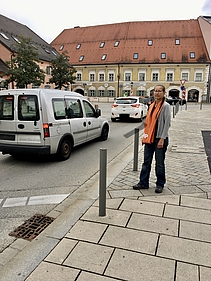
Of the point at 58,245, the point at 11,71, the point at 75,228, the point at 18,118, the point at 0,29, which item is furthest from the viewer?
the point at 0,29

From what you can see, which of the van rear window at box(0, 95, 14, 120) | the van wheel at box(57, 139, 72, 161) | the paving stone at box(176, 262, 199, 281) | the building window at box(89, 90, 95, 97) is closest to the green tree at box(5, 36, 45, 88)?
the van rear window at box(0, 95, 14, 120)

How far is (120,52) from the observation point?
5438cm

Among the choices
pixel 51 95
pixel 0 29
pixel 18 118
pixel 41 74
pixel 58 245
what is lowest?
pixel 58 245

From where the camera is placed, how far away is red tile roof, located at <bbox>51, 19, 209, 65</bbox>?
51719 mm

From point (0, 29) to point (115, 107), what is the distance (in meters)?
31.8

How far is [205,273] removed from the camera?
8.00ft

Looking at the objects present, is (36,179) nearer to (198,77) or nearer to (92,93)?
(198,77)

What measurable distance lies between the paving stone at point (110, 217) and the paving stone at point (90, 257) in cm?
55

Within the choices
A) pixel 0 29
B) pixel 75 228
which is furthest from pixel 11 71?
pixel 75 228

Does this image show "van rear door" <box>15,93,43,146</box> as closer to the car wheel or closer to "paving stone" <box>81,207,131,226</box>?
"paving stone" <box>81,207,131,226</box>

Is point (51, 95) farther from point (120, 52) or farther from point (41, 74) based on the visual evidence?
point (120, 52)

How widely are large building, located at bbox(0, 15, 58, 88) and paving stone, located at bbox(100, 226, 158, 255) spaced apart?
32.6 meters

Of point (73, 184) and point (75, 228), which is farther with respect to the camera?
point (73, 184)

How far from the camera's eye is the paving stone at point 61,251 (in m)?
2.64
